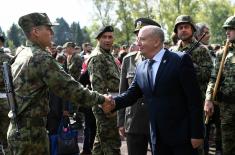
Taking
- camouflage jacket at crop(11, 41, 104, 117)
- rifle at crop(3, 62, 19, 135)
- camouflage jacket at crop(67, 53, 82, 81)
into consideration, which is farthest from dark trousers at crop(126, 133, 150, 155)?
camouflage jacket at crop(67, 53, 82, 81)

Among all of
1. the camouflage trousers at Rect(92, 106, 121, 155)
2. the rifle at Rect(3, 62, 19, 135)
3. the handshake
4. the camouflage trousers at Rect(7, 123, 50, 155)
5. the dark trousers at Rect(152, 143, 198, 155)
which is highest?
the rifle at Rect(3, 62, 19, 135)

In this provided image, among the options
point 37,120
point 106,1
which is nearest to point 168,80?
point 37,120

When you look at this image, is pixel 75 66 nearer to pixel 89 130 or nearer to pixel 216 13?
pixel 89 130

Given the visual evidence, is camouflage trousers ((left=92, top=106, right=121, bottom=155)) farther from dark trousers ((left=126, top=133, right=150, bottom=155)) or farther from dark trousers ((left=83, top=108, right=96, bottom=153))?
dark trousers ((left=83, top=108, right=96, bottom=153))

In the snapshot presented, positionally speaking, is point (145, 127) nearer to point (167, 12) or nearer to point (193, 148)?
point (193, 148)

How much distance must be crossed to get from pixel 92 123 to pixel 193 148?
170 inches

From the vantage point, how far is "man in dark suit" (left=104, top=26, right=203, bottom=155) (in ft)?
14.1

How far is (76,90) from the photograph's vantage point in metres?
4.75

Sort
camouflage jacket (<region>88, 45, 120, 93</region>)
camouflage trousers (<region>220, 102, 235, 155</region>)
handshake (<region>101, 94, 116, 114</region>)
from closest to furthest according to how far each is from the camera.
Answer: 1. handshake (<region>101, 94, 116, 114</region>)
2. camouflage trousers (<region>220, 102, 235, 155</region>)
3. camouflage jacket (<region>88, 45, 120, 93</region>)

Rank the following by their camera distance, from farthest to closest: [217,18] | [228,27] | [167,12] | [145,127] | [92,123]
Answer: [217,18], [167,12], [92,123], [228,27], [145,127]

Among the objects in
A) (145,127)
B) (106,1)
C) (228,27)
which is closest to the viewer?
(145,127)

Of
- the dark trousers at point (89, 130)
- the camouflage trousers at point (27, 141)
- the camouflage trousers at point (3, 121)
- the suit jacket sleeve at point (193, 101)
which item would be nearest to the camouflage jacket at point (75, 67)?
the dark trousers at point (89, 130)

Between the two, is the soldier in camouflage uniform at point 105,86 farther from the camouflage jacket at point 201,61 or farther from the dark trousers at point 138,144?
the camouflage jacket at point 201,61

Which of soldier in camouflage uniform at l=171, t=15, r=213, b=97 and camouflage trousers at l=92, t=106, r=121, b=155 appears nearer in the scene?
soldier in camouflage uniform at l=171, t=15, r=213, b=97
